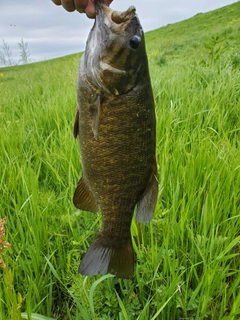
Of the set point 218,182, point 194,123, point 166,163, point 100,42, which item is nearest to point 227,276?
point 218,182

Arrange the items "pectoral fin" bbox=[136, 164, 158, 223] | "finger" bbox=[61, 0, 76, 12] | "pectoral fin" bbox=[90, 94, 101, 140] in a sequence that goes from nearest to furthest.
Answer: "pectoral fin" bbox=[90, 94, 101, 140] → "pectoral fin" bbox=[136, 164, 158, 223] → "finger" bbox=[61, 0, 76, 12]

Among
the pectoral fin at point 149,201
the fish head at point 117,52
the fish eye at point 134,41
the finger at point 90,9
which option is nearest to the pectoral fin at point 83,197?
the pectoral fin at point 149,201

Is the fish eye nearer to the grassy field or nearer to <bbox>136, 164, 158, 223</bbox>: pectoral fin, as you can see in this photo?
<bbox>136, 164, 158, 223</bbox>: pectoral fin

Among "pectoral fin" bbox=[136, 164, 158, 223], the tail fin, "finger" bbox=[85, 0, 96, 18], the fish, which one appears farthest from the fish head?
the tail fin

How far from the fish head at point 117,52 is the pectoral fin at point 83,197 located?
0.50 meters

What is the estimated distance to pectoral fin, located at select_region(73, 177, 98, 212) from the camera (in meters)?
1.65

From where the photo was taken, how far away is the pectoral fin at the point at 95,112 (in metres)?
1.35

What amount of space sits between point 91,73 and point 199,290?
3.88 feet

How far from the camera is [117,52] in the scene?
1.40 meters

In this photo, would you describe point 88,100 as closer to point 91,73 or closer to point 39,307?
point 91,73

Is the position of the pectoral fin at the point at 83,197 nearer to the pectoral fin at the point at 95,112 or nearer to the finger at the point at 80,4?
the pectoral fin at the point at 95,112

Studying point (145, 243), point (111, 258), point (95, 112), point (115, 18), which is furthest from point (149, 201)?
point (115, 18)

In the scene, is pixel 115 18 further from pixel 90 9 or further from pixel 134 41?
pixel 90 9

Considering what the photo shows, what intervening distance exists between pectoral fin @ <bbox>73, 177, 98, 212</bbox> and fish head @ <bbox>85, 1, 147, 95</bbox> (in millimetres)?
497
